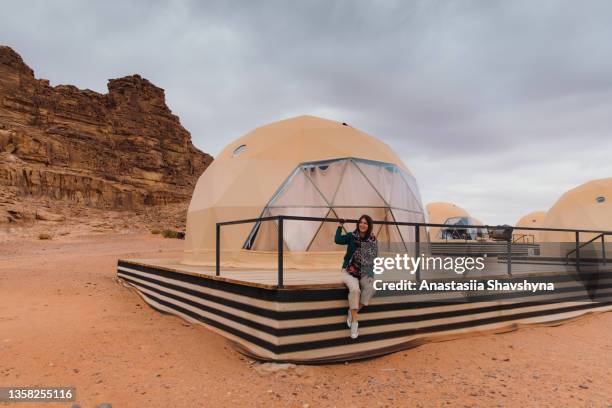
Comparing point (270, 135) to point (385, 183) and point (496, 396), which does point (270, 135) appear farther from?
point (496, 396)

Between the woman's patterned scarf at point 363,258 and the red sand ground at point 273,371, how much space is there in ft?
3.84

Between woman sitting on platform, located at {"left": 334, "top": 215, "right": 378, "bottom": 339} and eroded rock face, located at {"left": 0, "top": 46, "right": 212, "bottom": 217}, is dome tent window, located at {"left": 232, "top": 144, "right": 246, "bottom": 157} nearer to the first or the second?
woman sitting on platform, located at {"left": 334, "top": 215, "right": 378, "bottom": 339}

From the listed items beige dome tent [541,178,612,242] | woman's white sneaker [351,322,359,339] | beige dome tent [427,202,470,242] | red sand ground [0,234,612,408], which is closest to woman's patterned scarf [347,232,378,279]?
woman's white sneaker [351,322,359,339]

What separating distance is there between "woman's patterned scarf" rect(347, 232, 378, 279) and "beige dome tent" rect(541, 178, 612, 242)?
1641 cm

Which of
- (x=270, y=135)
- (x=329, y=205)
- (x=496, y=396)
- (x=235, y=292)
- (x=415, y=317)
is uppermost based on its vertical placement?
(x=270, y=135)

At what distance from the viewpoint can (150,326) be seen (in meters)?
7.09

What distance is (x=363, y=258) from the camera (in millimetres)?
5211

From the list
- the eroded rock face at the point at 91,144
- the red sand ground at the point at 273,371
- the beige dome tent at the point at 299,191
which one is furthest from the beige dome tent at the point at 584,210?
the eroded rock face at the point at 91,144

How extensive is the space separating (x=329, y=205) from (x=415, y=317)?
4097 mm

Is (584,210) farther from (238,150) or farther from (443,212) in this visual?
(443,212)

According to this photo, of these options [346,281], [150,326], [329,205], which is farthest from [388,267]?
[150,326]

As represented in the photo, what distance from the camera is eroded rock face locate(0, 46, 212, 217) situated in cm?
4747

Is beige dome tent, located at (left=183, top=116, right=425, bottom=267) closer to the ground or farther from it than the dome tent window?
closer to the ground

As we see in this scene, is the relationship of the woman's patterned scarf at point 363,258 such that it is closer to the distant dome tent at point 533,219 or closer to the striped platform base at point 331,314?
the striped platform base at point 331,314
